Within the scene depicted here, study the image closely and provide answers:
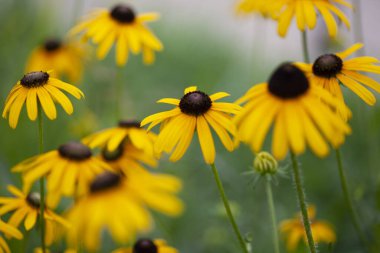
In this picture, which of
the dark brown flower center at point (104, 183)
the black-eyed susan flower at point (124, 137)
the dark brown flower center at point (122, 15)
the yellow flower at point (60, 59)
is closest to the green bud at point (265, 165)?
the black-eyed susan flower at point (124, 137)

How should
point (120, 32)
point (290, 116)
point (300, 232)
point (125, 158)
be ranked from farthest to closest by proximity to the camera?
point (120, 32)
point (300, 232)
point (125, 158)
point (290, 116)

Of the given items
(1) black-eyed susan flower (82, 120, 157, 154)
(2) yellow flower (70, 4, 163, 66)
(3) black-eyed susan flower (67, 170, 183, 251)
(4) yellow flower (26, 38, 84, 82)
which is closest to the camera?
(3) black-eyed susan flower (67, 170, 183, 251)

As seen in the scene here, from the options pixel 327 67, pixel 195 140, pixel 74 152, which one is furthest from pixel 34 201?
pixel 195 140

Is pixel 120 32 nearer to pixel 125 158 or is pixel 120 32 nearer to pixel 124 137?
pixel 124 137

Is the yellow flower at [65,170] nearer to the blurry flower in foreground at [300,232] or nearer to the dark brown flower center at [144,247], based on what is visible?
the dark brown flower center at [144,247]

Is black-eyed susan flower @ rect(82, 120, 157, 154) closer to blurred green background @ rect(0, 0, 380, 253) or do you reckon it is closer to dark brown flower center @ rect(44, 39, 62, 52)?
blurred green background @ rect(0, 0, 380, 253)

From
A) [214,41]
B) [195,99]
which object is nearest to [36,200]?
[195,99]

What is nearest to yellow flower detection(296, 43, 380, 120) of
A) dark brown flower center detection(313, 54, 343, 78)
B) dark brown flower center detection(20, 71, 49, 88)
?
dark brown flower center detection(313, 54, 343, 78)
